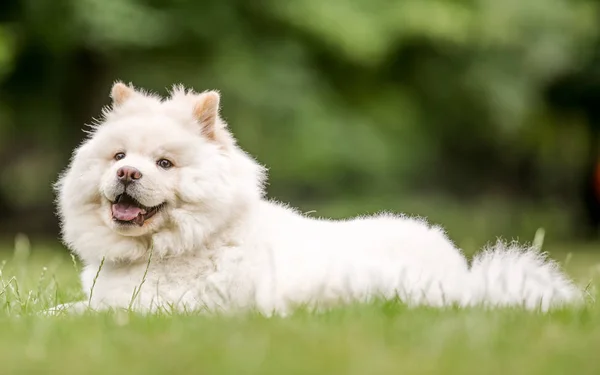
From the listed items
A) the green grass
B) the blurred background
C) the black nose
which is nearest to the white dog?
the black nose

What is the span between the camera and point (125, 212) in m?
4.46

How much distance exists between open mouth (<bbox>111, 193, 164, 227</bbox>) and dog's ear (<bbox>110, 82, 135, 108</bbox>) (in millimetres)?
602

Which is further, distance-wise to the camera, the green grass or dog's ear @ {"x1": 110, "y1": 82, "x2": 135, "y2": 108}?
dog's ear @ {"x1": 110, "y1": 82, "x2": 135, "y2": 108}

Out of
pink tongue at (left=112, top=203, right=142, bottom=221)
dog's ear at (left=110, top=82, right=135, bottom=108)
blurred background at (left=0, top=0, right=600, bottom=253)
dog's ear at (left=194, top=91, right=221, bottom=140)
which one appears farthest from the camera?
blurred background at (left=0, top=0, right=600, bottom=253)

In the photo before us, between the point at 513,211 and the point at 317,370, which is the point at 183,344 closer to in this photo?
the point at 317,370

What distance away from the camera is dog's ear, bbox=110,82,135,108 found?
482 centimetres

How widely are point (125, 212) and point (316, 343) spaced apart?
1619 millimetres

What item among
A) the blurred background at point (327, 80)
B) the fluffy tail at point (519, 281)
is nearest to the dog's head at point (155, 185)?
the fluffy tail at point (519, 281)

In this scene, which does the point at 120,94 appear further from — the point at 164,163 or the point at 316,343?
the point at 316,343

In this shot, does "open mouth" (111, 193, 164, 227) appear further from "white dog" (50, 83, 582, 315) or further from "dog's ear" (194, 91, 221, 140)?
"dog's ear" (194, 91, 221, 140)

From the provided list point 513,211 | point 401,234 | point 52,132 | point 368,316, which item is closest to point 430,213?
point 513,211

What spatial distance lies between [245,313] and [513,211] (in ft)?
48.7

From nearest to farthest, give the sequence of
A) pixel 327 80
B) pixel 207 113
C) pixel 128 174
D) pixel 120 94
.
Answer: pixel 128 174
pixel 207 113
pixel 120 94
pixel 327 80

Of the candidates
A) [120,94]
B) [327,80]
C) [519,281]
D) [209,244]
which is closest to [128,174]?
[209,244]
